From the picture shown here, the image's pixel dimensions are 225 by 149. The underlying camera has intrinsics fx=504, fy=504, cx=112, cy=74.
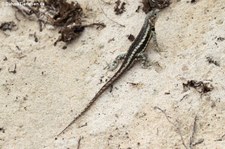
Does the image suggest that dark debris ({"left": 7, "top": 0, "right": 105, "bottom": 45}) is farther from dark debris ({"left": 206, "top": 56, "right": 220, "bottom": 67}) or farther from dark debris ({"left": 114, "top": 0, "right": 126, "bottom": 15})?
dark debris ({"left": 206, "top": 56, "right": 220, "bottom": 67})

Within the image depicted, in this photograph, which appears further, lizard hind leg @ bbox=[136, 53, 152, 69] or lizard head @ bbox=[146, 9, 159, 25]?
lizard head @ bbox=[146, 9, 159, 25]

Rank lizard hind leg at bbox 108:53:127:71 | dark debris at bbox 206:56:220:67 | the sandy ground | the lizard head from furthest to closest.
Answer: the lizard head < lizard hind leg at bbox 108:53:127:71 < dark debris at bbox 206:56:220:67 < the sandy ground

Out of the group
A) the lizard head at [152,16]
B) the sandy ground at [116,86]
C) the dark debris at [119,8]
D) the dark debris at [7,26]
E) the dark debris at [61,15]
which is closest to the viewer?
the sandy ground at [116,86]

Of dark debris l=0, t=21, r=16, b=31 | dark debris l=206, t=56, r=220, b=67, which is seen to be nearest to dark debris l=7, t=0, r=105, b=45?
dark debris l=0, t=21, r=16, b=31

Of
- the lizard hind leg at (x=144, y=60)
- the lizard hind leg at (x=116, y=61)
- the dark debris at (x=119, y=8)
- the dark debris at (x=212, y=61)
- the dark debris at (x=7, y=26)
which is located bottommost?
the dark debris at (x=7, y=26)

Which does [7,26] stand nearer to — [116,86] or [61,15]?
[61,15]

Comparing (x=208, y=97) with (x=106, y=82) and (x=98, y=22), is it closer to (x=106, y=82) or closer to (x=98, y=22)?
(x=106, y=82)

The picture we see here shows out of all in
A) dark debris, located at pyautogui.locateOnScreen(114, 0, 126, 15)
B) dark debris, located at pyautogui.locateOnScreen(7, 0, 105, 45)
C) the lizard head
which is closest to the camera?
the lizard head

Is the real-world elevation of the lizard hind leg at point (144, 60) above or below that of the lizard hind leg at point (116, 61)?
above

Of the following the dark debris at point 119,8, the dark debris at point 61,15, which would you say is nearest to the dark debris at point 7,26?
the dark debris at point 61,15

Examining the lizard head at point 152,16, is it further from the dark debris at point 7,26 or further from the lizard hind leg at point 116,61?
the dark debris at point 7,26
